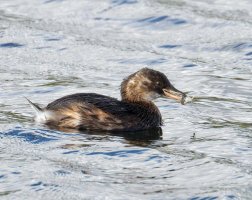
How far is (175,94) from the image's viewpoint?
13078mm

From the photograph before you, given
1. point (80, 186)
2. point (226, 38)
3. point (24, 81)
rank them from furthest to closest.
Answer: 1. point (226, 38)
2. point (24, 81)
3. point (80, 186)

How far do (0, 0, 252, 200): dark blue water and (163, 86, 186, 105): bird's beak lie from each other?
241mm

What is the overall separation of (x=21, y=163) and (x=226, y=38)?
7295 mm

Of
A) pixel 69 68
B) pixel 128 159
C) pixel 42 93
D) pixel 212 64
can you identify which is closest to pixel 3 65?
pixel 69 68

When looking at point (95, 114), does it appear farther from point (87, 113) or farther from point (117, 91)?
point (117, 91)

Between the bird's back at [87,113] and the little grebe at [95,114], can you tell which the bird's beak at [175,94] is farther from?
the bird's back at [87,113]

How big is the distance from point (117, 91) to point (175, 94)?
5.07 ft

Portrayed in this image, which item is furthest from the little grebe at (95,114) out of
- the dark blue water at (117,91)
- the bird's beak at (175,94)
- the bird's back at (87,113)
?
the bird's beak at (175,94)

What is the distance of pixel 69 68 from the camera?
16.0m

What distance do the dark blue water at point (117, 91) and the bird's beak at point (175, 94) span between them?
0.79ft

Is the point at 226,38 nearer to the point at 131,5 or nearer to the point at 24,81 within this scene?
the point at 131,5

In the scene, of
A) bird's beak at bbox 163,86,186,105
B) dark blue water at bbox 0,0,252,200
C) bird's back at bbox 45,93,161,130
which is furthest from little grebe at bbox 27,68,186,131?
bird's beak at bbox 163,86,186,105

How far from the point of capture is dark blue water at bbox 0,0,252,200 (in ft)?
33.3

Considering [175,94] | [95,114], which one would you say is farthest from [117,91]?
[95,114]
